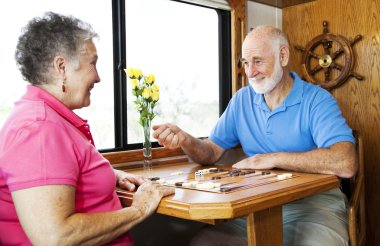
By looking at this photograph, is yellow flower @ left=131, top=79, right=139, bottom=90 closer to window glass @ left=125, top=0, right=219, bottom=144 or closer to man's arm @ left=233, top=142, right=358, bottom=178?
window glass @ left=125, top=0, right=219, bottom=144

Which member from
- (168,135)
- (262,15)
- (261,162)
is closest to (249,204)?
(261,162)

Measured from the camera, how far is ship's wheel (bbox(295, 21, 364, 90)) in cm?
289

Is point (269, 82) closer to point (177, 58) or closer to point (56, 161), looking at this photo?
point (177, 58)

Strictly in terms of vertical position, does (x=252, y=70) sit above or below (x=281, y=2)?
below

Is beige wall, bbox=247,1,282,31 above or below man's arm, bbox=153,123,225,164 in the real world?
above

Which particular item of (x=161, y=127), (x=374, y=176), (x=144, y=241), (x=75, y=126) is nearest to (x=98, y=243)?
(x=75, y=126)

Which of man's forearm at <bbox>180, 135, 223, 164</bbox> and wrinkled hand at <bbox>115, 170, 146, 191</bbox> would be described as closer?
wrinkled hand at <bbox>115, 170, 146, 191</bbox>

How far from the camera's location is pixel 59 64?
1190 mm

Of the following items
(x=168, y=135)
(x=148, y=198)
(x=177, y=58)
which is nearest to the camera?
(x=148, y=198)

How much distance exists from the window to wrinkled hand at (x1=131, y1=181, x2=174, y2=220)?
0.90 m

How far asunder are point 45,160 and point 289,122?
1348mm

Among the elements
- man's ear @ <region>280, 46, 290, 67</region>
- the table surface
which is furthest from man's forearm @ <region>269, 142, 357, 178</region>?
man's ear @ <region>280, 46, 290, 67</region>

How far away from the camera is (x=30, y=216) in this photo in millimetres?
992

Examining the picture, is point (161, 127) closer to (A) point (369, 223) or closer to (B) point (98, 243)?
(B) point (98, 243)
